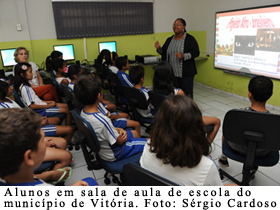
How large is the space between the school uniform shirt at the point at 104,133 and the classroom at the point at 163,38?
1.18 meters

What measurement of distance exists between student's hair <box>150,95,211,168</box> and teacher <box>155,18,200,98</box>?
7.75ft

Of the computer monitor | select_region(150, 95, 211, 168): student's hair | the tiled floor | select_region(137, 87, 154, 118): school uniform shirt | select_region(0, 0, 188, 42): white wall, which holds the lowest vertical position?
the tiled floor

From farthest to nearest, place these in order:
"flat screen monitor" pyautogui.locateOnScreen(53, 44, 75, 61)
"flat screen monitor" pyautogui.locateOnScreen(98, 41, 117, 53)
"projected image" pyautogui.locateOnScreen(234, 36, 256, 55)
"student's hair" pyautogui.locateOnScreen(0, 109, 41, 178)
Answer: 1. "flat screen monitor" pyautogui.locateOnScreen(98, 41, 117, 53)
2. "flat screen monitor" pyautogui.locateOnScreen(53, 44, 75, 61)
3. "projected image" pyautogui.locateOnScreen(234, 36, 256, 55)
4. "student's hair" pyautogui.locateOnScreen(0, 109, 41, 178)

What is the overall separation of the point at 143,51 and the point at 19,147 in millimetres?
4805

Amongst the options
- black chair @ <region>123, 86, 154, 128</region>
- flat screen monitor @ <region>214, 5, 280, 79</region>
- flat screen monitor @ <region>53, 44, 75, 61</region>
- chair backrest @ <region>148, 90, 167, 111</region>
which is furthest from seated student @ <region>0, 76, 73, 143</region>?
flat screen monitor @ <region>214, 5, 280, 79</region>

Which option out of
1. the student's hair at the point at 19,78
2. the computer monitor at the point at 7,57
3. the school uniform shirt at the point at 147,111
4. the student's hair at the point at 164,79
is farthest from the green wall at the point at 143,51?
the school uniform shirt at the point at 147,111

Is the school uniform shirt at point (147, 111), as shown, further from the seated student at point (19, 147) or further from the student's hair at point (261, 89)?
the seated student at point (19, 147)

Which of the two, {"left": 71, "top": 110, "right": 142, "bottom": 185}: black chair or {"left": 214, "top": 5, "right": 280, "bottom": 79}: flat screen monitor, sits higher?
{"left": 214, "top": 5, "right": 280, "bottom": 79}: flat screen monitor

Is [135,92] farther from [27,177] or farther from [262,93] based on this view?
[27,177]

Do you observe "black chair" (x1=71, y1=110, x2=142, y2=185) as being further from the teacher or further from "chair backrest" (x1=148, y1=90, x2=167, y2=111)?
the teacher

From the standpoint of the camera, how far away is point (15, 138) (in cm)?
75

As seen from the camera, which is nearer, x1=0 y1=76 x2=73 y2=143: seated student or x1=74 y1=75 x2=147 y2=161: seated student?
x1=74 y1=75 x2=147 y2=161: seated student

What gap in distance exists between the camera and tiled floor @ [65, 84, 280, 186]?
2.04 m

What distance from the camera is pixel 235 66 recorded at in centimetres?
432
